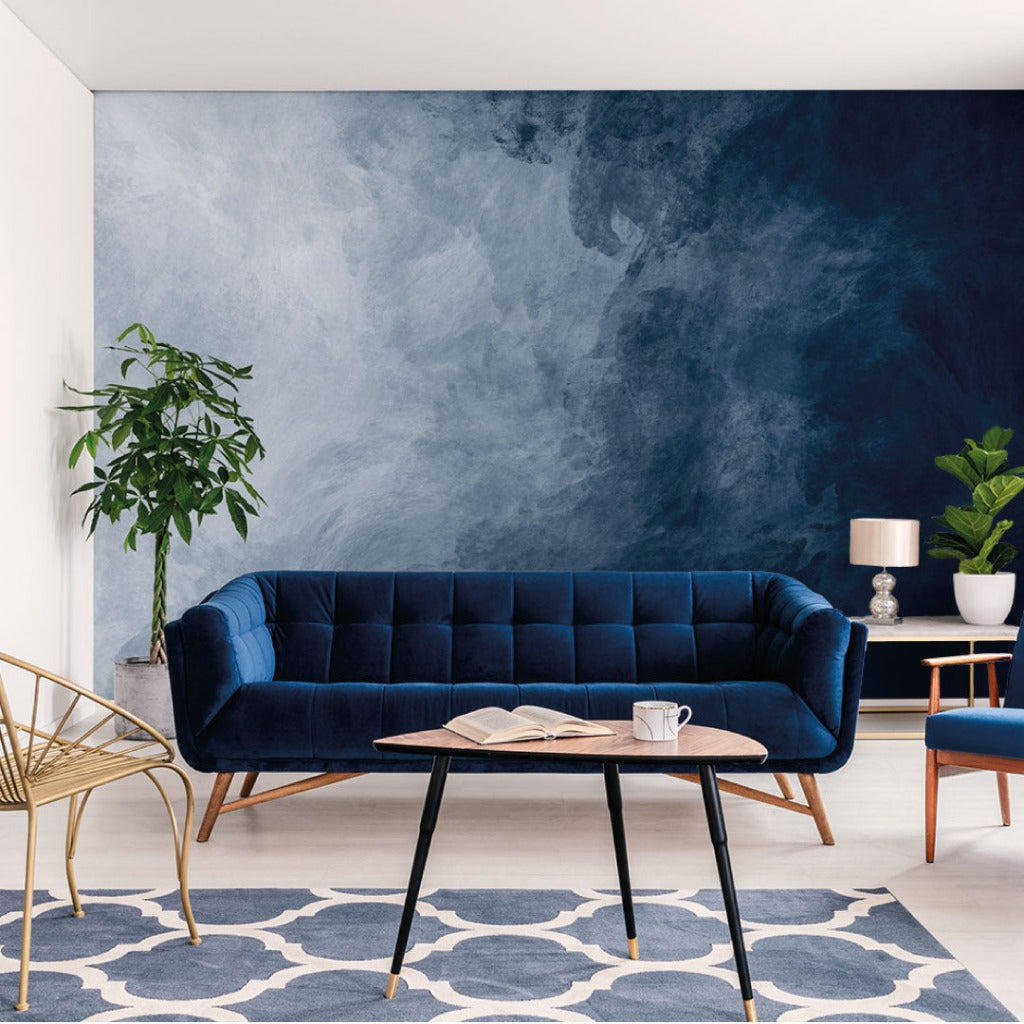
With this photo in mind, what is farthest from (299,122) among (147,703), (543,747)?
(543,747)

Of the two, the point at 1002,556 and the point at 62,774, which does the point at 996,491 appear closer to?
the point at 1002,556

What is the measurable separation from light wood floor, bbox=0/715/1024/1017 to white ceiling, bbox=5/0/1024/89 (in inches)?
119

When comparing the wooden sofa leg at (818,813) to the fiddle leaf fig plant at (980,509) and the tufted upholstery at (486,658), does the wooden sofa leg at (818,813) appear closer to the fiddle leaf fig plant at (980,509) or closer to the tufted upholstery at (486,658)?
the tufted upholstery at (486,658)

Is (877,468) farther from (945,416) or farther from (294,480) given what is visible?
(294,480)

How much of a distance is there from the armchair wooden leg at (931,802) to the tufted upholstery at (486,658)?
0.91 ft

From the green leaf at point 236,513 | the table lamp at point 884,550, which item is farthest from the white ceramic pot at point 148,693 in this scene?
the table lamp at point 884,550

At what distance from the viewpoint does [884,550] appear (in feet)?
17.5

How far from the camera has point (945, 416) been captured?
5.88 m

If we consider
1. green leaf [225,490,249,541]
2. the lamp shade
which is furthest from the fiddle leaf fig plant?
green leaf [225,490,249,541]

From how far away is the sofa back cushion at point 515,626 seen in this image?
4.35 meters

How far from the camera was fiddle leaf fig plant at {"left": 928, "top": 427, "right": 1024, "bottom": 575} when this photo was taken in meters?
5.32

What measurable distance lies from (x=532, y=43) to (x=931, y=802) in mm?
3500

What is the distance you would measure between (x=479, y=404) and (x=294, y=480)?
96cm

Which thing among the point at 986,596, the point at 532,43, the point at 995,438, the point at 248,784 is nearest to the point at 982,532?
the point at 986,596
